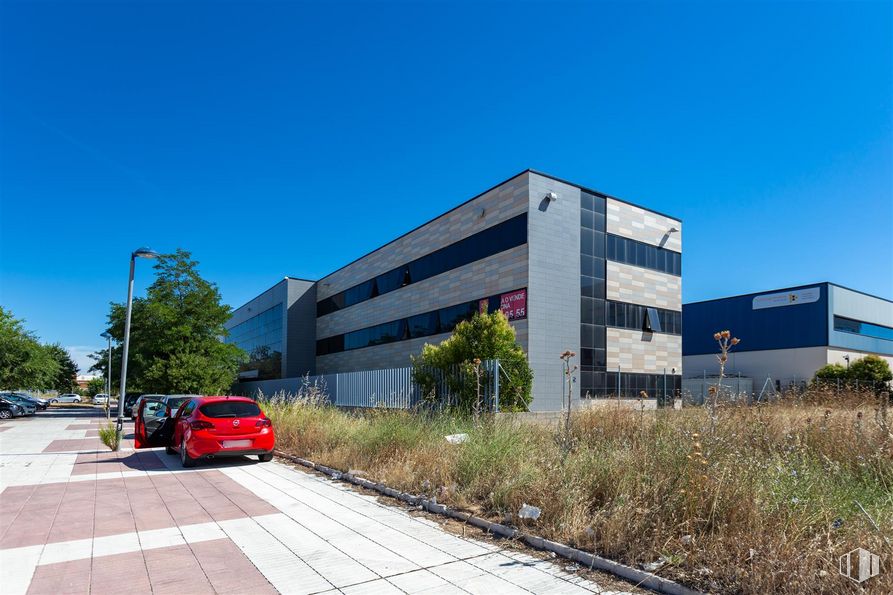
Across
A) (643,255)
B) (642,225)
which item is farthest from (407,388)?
(642,225)

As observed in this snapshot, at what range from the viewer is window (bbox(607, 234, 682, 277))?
30.1 m

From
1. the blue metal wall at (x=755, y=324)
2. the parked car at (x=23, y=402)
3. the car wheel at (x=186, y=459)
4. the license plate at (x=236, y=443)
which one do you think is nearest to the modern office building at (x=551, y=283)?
the license plate at (x=236, y=443)

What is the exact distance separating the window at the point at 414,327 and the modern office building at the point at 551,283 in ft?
0.31

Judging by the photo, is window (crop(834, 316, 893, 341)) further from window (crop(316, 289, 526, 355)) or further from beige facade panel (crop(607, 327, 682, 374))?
window (crop(316, 289, 526, 355))

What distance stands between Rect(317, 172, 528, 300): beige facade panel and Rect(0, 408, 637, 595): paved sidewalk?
20.5 m

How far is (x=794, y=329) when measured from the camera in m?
44.0

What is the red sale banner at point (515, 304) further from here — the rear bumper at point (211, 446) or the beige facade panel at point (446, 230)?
the rear bumper at point (211, 446)

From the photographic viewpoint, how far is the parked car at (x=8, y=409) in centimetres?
3088

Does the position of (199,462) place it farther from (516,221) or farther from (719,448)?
(516,221)

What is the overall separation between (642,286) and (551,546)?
27586 mm

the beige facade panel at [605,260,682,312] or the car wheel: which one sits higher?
the beige facade panel at [605,260,682,312]

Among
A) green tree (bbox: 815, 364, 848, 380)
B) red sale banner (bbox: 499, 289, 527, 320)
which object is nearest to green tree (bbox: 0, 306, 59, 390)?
red sale banner (bbox: 499, 289, 527, 320)

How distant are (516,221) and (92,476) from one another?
20962 millimetres

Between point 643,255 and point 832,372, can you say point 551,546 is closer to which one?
point 643,255
